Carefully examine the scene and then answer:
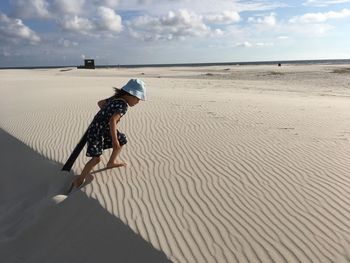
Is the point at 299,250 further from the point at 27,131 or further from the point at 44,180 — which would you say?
the point at 27,131

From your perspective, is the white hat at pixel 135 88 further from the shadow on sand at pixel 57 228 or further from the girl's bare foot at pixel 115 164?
the shadow on sand at pixel 57 228

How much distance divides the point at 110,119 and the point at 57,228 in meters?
1.39

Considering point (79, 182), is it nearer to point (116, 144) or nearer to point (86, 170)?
point (86, 170)

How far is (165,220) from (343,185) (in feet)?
7.47

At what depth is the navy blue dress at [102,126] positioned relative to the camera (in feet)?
16.5

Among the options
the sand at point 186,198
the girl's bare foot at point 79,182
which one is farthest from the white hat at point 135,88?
the girl's bare foot at point 79,182

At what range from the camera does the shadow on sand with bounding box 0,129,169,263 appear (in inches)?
152

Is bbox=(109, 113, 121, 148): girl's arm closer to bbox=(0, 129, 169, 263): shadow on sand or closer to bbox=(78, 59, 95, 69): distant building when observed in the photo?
bbox=(0, 129, 169, 263): shadow on sand

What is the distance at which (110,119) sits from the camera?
16.4ft

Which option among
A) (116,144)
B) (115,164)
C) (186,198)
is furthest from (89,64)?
(186,198)

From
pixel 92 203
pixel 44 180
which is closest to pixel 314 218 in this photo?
pixel 92 203

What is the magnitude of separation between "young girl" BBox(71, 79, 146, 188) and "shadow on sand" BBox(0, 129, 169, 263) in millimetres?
545

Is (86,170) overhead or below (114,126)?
below

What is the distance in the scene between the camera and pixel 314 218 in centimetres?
409
